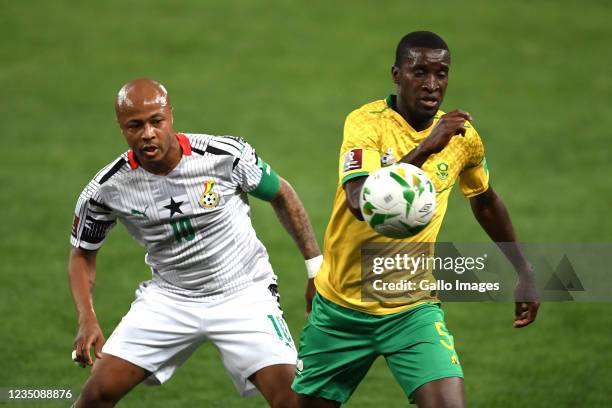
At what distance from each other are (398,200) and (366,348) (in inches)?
48.3

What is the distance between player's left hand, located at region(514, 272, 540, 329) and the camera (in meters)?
7.52

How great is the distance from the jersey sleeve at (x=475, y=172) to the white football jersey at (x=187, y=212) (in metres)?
1.38

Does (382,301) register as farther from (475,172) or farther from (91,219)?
(91,219)

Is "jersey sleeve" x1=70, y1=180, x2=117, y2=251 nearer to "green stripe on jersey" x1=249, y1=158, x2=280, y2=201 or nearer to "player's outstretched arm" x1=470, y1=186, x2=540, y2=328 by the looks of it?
"green stripe on jersey" x1=249, y1=158, x2=280, y2=201

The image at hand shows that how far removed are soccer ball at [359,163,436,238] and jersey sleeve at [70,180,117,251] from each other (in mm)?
2092

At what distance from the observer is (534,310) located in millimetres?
7520

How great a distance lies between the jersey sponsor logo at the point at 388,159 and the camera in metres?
6.93

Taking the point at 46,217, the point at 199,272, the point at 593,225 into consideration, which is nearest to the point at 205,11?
the point at 46,217

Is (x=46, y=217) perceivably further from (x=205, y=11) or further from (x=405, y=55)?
(x=205, y=11)

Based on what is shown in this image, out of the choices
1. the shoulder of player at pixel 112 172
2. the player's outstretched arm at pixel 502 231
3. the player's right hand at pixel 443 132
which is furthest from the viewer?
the shoulder of player at pixel 112 172

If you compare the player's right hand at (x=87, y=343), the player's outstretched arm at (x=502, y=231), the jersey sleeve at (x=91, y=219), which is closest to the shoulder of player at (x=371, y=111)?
the player's outstretched arm at (x=502, y=231)

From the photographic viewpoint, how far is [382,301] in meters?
7.07

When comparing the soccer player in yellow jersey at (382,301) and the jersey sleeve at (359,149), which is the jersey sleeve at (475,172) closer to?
the soccer player in yellow jersey at (382,301)

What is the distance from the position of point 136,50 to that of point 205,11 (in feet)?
8.70
